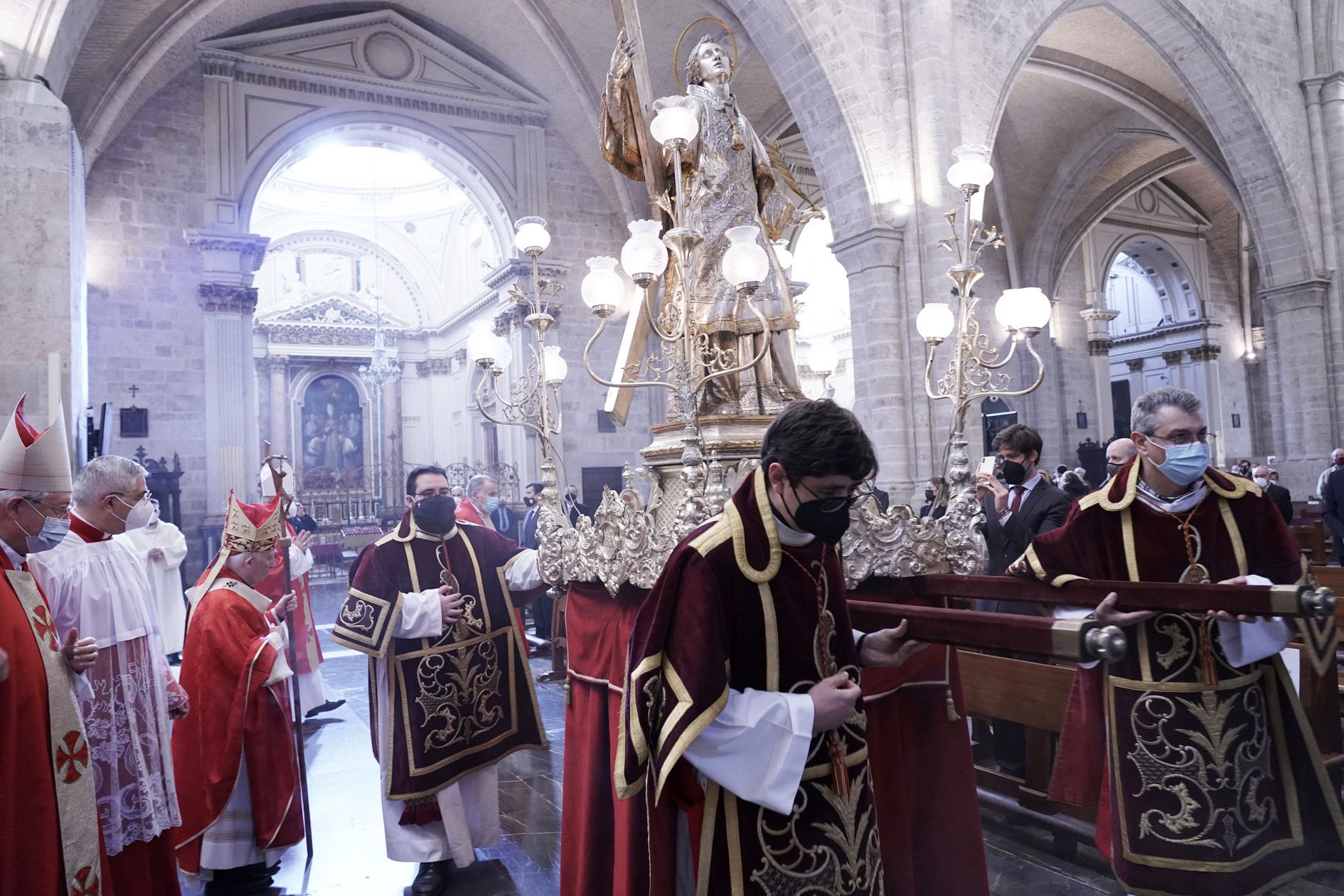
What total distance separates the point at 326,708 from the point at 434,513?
3.83 metres

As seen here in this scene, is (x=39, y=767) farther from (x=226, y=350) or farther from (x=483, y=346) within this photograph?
(x=226, y=350)

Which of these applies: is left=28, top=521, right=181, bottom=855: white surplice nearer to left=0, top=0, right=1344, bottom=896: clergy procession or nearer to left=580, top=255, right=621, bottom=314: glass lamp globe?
left=0, top=0, right=1344, bottom=896: clergy procession

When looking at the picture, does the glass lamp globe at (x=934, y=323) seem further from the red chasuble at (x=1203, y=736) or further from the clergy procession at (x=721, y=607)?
the red chasuble at (x=1203, y=736)

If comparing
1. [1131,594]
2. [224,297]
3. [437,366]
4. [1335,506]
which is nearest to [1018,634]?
[1131,594]

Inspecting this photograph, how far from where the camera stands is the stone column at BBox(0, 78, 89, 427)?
6348mm

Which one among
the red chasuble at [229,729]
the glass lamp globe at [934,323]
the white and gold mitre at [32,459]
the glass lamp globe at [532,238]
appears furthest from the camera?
the glass lamp globe at [934,323]

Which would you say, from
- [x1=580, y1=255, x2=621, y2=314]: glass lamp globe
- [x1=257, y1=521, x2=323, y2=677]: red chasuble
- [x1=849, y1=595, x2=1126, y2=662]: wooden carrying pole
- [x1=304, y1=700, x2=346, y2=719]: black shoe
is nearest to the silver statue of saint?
[x1=580, y1=255, x2=621, y2=314]: glass lamp globe

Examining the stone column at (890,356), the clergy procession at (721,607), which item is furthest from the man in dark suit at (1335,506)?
the stone column at (890,356)

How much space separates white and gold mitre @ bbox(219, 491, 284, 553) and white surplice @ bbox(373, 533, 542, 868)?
2.05ft

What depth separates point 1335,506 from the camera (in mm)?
9688

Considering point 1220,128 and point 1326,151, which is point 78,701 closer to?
point 1220,128

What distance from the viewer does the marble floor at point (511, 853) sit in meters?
3.45

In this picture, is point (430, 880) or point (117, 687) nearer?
point (117, 687)

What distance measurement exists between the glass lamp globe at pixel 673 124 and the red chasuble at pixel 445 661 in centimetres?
194
